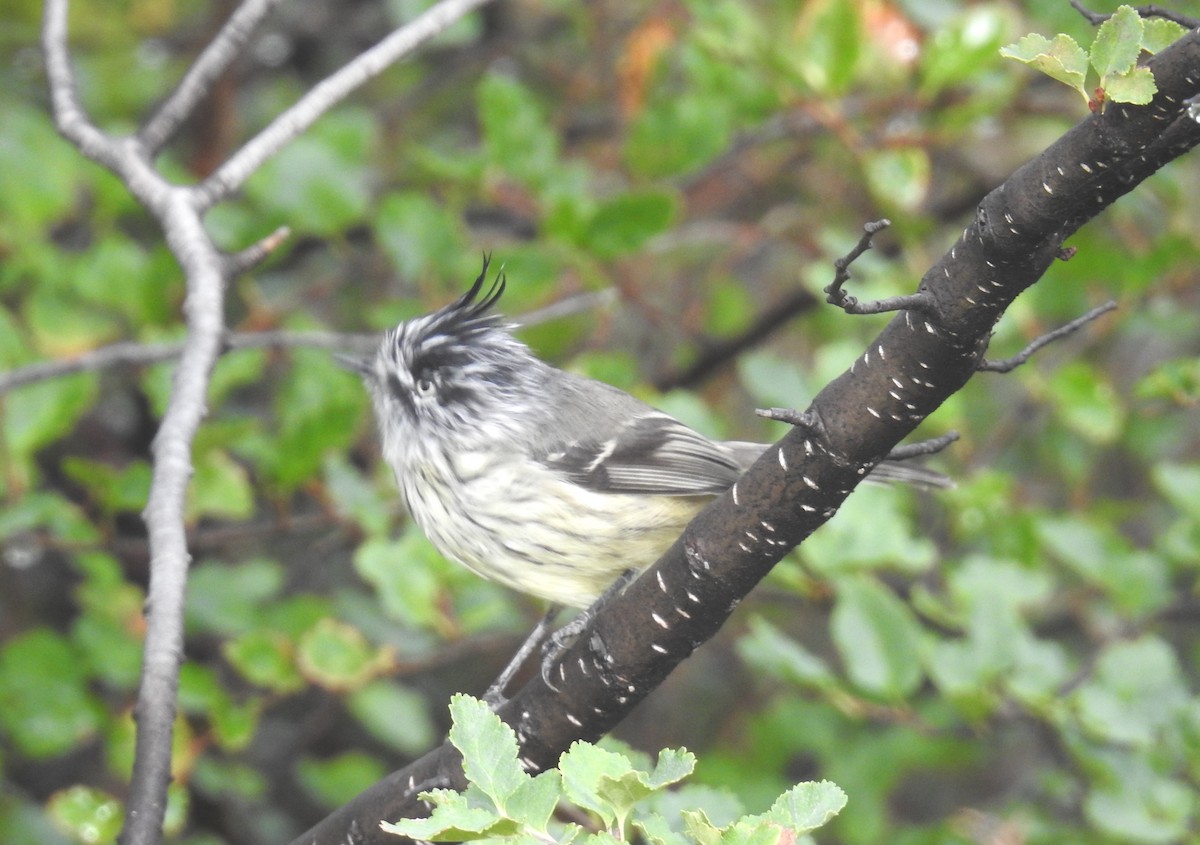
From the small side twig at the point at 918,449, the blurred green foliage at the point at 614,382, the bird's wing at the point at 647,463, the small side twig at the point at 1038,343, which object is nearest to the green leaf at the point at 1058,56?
the small side twig at the point at 1038,343

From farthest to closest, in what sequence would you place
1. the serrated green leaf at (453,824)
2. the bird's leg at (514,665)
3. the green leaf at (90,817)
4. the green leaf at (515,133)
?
the green leaf at (515,133) < the bird's leg at (514,665) < the green leaf at (90,817) < the serrated green leaf at (453,824)

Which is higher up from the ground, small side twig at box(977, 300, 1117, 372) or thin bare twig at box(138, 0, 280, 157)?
thin bare twig at box(138, 0, 280, 157)

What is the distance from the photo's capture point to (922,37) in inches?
192

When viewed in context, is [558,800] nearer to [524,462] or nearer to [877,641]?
[524,462]

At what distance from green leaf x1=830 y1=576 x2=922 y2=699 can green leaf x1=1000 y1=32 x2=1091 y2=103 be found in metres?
2.11

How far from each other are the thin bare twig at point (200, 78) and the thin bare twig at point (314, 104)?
21 centimetres

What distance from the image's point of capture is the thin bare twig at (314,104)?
113 inches

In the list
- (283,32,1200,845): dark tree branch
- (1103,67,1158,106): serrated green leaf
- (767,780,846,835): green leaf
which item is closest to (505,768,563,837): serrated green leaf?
(767,780,846,835): green leaf

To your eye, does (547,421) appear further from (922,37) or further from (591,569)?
(922,37)

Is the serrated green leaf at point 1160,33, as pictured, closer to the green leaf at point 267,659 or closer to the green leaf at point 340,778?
the green leaf at point 267,659

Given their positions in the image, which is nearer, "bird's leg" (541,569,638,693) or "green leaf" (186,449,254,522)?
"bird's leg" (541,569,638,693)

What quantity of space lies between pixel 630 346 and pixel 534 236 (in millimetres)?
1038

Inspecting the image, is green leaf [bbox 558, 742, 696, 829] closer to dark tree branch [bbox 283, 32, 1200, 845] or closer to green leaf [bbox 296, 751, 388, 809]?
dark tree branch [bbox 283, 32, 1200, 845]

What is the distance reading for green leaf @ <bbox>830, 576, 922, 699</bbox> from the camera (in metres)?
3.48
